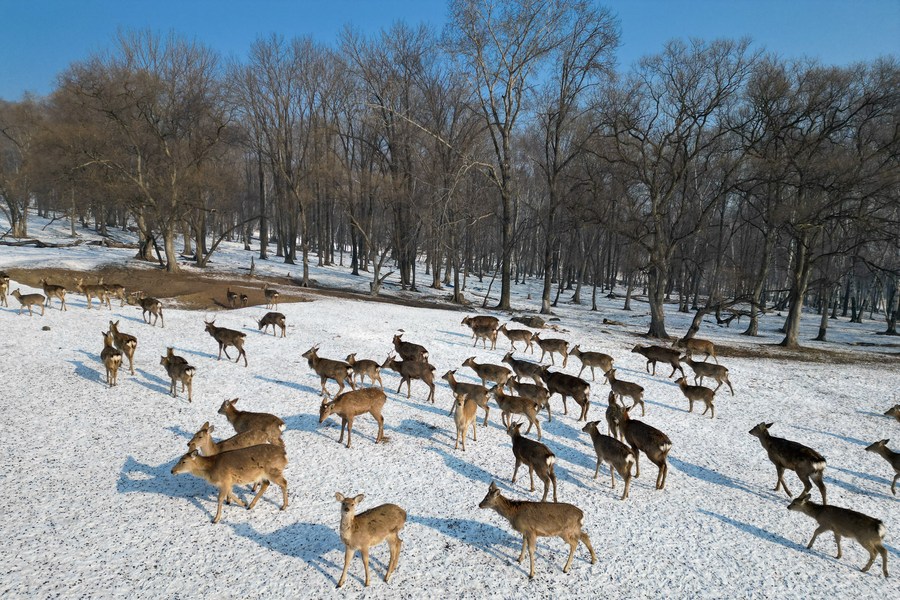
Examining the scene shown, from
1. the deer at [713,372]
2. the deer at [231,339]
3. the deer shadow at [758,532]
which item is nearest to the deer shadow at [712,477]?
the deer shadow at [758,532]

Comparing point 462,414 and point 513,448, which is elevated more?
point 462,414

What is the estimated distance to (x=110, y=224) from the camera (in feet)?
219

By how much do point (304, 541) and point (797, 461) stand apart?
31.0ft

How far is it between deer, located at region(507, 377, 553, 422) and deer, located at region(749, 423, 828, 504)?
15.4ft

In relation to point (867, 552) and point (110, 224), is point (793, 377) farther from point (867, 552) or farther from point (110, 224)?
point (110, 224)

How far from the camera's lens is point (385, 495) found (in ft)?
25.8

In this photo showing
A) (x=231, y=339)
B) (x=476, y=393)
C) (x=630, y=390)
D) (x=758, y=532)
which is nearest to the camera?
(x=758, y=532)

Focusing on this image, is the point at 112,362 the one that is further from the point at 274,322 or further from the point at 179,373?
the point at 274,322

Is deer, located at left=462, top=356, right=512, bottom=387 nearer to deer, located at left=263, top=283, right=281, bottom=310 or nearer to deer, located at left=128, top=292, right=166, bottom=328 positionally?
deer, located at left=128, top=292, right=166, bottom=328

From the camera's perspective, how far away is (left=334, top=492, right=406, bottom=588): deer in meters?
5.84

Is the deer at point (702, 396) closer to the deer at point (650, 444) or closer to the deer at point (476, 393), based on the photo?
the deer at point (650, 444)

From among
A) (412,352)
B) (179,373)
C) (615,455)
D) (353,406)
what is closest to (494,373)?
(412,352)

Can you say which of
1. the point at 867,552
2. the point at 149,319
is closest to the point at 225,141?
the point at 149,319

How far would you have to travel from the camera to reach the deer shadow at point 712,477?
912cm
